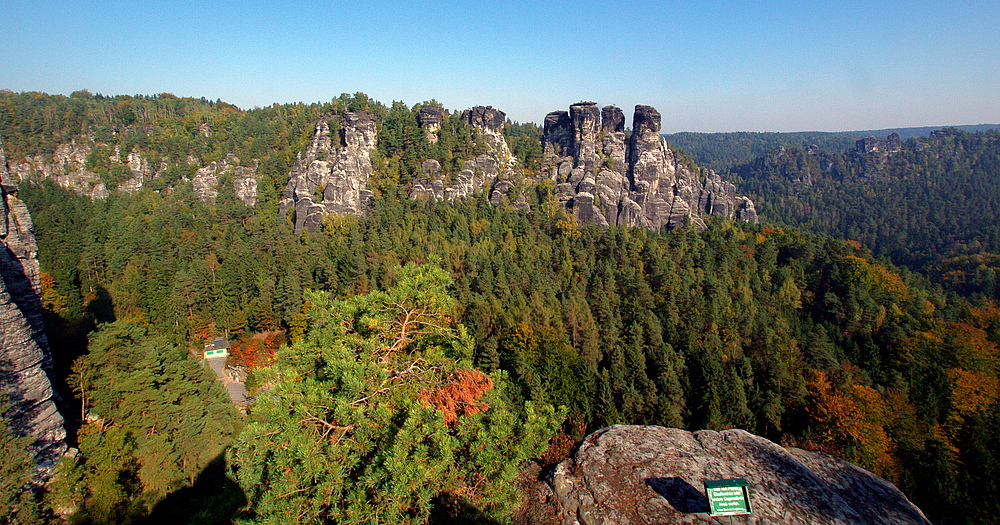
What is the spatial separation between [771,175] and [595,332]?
501ft

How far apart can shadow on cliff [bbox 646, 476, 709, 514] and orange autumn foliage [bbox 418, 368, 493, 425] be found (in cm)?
388

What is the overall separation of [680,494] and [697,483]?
1.81 ft

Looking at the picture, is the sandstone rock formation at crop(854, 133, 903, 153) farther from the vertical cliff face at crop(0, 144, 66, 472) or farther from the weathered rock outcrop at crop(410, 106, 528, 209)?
the vertical cliff face at crop(0, 144, 66, 472)

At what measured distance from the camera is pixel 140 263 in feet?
154

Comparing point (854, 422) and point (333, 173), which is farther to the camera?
point (333, 173)

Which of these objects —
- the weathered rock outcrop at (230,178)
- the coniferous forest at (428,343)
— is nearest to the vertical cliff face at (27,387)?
the coniferous forest at (428,343)

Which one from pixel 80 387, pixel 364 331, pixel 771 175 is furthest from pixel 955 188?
pixel 80 387

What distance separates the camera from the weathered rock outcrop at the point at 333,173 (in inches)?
2237

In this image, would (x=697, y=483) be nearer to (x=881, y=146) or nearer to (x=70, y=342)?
(x=70, y=342)

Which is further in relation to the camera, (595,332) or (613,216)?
(613,216)

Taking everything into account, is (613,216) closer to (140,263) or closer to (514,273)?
(514,273)

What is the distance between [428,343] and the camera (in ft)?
39.9

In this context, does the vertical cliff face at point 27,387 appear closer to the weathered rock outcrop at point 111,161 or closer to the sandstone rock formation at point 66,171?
the weathered rock outcrop at point 111,161

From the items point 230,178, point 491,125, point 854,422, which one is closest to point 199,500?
point 854,422
